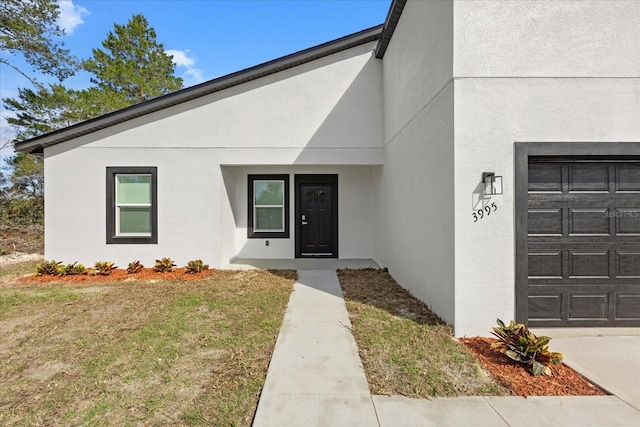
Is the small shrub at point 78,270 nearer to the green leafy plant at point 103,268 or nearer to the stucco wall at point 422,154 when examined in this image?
the green leafy plant at point 103,268

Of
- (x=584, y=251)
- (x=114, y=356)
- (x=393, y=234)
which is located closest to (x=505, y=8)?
(x=584, y=251)

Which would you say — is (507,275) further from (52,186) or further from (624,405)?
(52,186)

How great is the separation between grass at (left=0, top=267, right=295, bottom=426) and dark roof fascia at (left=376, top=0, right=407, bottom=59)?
5773 millimetres

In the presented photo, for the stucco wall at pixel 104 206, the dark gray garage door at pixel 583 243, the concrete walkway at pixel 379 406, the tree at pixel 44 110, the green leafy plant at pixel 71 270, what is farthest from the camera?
the tree at pixel 44 110

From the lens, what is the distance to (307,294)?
217 inches

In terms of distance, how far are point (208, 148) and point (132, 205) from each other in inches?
94.5

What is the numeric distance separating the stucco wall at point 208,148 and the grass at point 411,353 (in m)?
4.12

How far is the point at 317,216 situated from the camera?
344 inches

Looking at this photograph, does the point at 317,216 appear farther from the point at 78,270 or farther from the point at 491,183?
the point at 78,270

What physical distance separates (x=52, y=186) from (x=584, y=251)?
10.6 m

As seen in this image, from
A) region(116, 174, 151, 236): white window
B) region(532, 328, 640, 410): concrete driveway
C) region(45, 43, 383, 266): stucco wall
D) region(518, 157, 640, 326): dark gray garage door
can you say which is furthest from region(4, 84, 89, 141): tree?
region(532, 328, 640, 410): concrete driveway

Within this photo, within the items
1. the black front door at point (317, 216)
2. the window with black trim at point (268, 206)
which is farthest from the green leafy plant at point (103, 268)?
the black front door at point (317, 216)

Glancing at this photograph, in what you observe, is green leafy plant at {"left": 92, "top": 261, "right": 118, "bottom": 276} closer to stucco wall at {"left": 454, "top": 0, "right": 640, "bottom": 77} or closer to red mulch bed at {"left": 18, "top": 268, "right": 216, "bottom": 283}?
red mulch bed at {"left": 18, "top": 268, "right": 216, "bottom": 283}

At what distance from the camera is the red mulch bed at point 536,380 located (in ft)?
8.49
